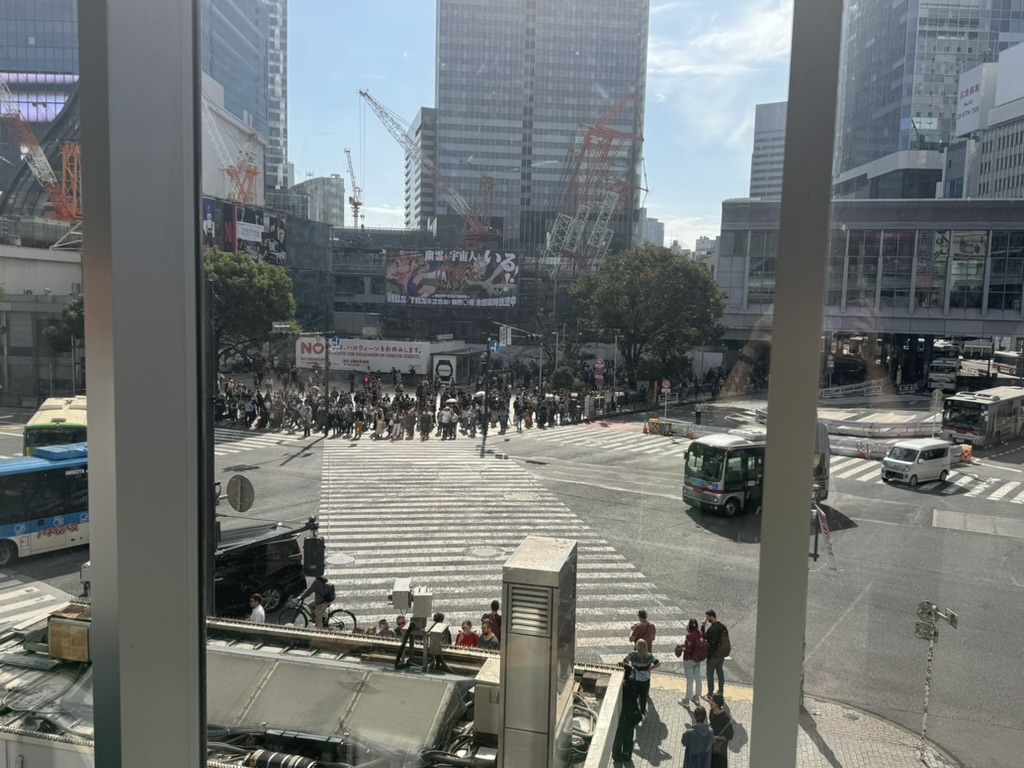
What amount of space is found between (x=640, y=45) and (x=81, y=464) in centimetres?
129

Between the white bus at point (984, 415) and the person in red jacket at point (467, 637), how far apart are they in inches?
55.0

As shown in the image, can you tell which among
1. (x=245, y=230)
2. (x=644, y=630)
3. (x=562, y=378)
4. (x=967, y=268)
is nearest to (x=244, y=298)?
(x=245, y=230)

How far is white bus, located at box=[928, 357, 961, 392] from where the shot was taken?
115cm

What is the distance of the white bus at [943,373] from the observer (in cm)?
115

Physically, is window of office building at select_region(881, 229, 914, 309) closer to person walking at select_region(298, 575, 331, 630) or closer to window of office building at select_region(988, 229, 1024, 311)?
window of office building at select_region(988, 229, 1024, 311)

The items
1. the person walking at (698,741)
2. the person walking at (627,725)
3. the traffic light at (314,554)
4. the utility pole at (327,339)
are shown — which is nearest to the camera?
the person walking at (698,741)

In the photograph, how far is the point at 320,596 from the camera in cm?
213

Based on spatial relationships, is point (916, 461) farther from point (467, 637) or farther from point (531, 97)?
point (467, 637)

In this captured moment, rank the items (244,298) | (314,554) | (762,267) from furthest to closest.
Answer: (314,554)
(244,298)
(762,267)

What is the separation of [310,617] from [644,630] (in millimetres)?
1029

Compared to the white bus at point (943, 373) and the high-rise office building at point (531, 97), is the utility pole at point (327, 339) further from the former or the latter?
the white bus at point (943, 373)

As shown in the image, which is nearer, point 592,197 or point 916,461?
point 916,461

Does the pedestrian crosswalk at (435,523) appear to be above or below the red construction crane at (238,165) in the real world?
below

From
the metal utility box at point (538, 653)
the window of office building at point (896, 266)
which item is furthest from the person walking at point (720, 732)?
the window of office building at point (896, 266)
